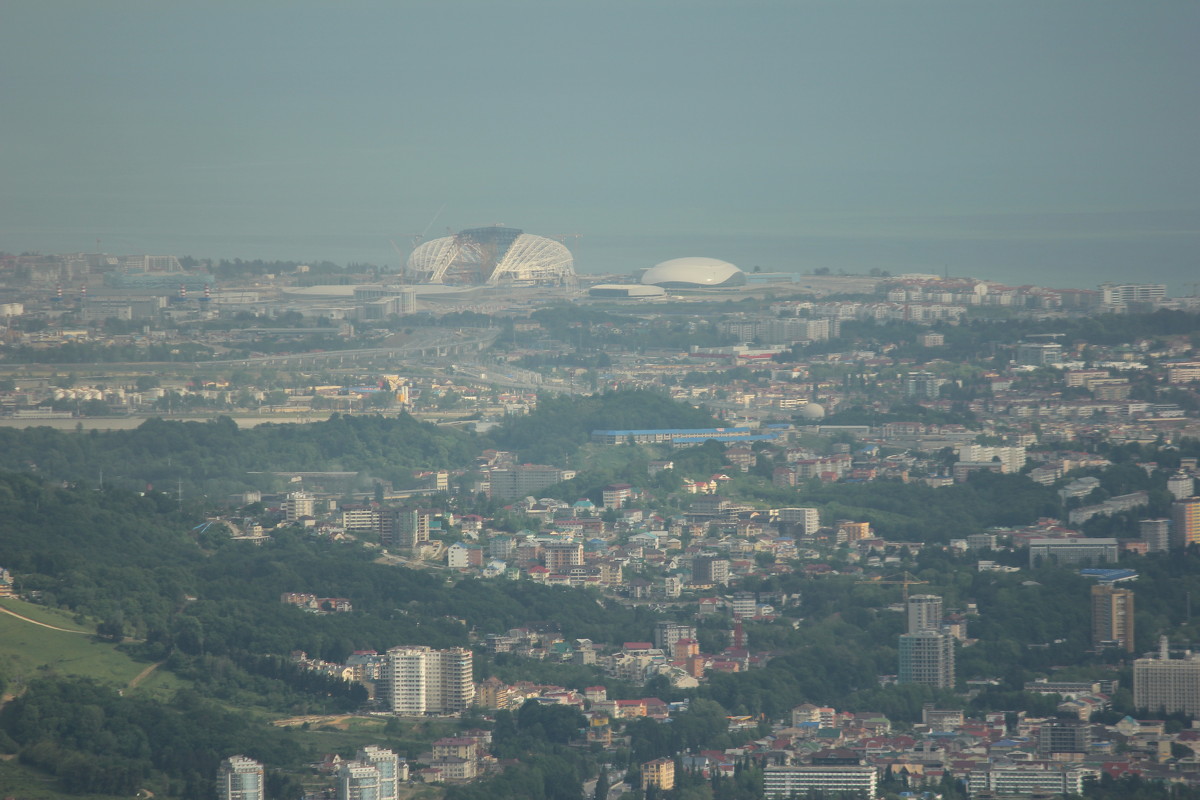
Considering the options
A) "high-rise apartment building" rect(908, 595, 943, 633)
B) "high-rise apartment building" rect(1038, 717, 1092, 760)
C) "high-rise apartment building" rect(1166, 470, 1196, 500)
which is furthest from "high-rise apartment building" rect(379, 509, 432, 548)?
"high-rise apartment building" rect(1038, 717, 1092, 760)

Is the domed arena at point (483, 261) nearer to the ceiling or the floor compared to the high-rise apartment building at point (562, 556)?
nearer to the ceiling

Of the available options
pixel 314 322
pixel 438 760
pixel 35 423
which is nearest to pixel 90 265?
pixel 314 322

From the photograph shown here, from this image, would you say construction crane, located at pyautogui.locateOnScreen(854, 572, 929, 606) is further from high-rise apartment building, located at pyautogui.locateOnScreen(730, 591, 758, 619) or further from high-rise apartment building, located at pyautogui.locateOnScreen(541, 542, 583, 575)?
high-rise apartment building, located at pyautogui.locateOnScreen(541, 542, 583, 575)

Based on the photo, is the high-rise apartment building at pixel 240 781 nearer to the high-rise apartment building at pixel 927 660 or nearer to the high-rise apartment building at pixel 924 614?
the high-rise apartment building at pixel 927 660

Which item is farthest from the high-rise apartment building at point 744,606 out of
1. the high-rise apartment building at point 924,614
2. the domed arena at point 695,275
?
the domed arena at point 695,275

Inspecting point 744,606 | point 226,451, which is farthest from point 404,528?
point 226,451

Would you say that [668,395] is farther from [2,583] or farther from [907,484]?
[2,583]
